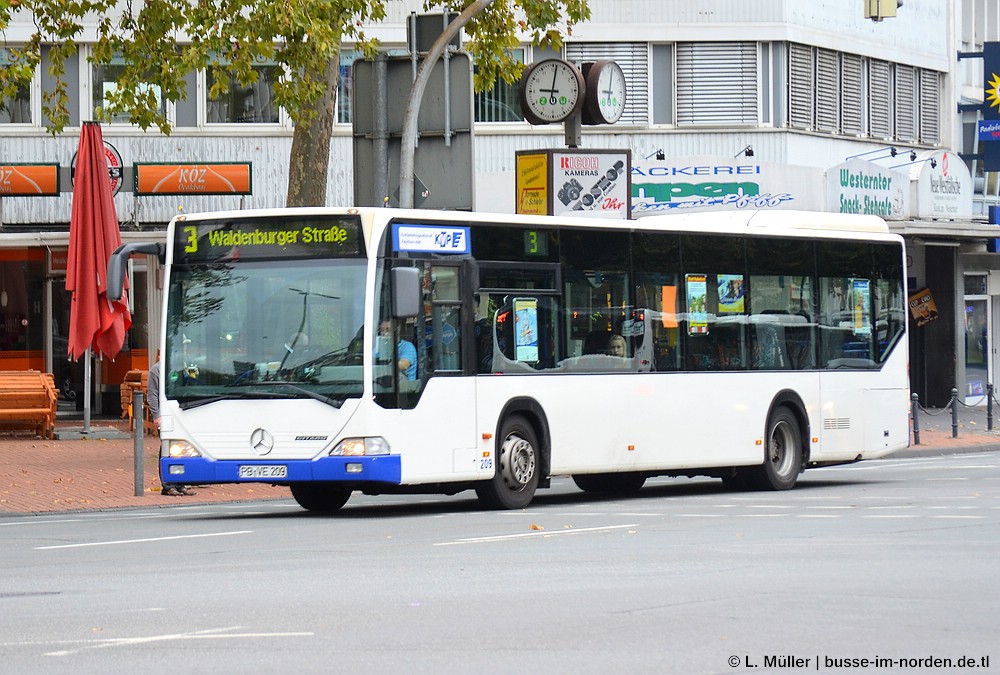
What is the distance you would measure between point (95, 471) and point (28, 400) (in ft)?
21.4

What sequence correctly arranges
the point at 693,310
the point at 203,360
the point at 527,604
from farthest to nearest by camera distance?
the point at 693,310 → the point at 203,360 → the point at 527,604

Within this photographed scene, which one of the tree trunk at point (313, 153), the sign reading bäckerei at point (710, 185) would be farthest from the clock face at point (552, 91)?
the sign reading bäckerei at point (710, 185)

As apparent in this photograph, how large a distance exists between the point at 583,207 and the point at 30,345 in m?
13.9

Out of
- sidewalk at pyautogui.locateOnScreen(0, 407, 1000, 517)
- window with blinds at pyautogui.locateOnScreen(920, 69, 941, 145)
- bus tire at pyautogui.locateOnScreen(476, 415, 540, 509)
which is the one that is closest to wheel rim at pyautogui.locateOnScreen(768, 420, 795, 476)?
bus tire at pyautogui.locateOnScreen(476, 415, 540, 509)

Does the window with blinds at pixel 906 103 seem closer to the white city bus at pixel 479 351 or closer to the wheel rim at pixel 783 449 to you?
the white city bus at pixel 479 351

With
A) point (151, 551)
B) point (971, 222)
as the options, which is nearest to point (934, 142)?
point (971, 222)

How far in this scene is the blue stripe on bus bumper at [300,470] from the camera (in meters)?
15.9

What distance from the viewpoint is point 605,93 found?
25.9m

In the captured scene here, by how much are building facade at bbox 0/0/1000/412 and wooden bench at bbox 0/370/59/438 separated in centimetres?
366

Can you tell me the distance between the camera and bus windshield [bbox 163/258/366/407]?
1599 centimetres

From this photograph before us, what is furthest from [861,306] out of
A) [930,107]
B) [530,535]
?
[930,107]

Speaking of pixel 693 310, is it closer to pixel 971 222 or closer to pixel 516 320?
pixel 516 320

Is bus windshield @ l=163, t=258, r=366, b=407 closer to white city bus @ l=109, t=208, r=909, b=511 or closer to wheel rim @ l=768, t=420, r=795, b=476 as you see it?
white city bus @ l=109, t=208, r=909, b=511

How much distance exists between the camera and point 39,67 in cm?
3506
